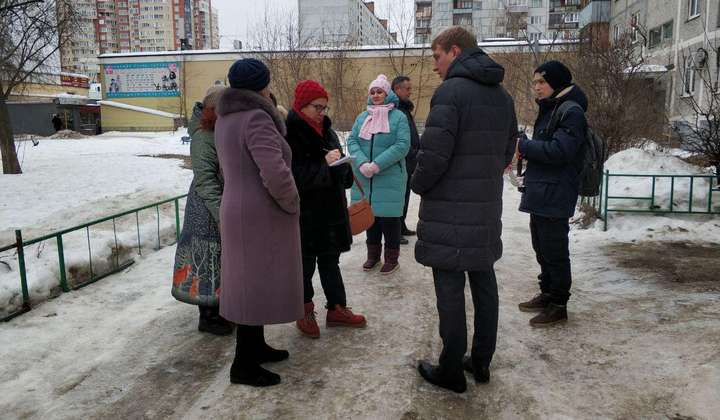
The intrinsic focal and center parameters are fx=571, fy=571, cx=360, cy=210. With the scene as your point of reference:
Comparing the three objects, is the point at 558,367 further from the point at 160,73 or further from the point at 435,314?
the point at 160,73

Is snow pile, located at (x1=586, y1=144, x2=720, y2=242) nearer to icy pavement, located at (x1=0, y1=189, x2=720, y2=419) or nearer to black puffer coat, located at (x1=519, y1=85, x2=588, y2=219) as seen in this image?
icy pavement, located at (x1=0, y1=189, x2=720, y2=419)

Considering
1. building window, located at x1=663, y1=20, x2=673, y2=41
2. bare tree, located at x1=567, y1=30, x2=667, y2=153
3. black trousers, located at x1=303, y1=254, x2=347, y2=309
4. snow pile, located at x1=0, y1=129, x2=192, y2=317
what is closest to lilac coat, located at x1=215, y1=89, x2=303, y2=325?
black trousers, located at x1=303, y1=254, x2=347, y2=309

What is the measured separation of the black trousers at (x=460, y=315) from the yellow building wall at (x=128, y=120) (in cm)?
4093

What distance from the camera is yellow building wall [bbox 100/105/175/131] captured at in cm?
4097

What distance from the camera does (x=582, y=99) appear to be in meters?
3.77

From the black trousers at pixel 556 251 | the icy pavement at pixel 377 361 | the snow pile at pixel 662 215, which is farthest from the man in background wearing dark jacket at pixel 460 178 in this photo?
the snow pile at pixel 662 215

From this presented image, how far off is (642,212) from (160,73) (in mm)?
40565

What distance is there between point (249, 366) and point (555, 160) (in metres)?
2.24

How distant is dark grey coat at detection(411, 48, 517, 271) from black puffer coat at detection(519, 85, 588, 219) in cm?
94

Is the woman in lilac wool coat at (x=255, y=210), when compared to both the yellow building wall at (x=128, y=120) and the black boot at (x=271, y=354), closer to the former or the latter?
the black boot at (x=271, y=354)

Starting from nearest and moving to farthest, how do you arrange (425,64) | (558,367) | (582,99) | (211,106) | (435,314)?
1. (558,367)
2. (211,106)
3. (582,99)
4. (435,314)
5. (425,64)

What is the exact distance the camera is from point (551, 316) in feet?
Answer: 12.8

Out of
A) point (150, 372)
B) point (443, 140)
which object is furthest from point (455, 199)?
point (150, 372)

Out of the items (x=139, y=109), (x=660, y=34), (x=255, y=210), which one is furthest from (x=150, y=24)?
(x=255, y=210)
